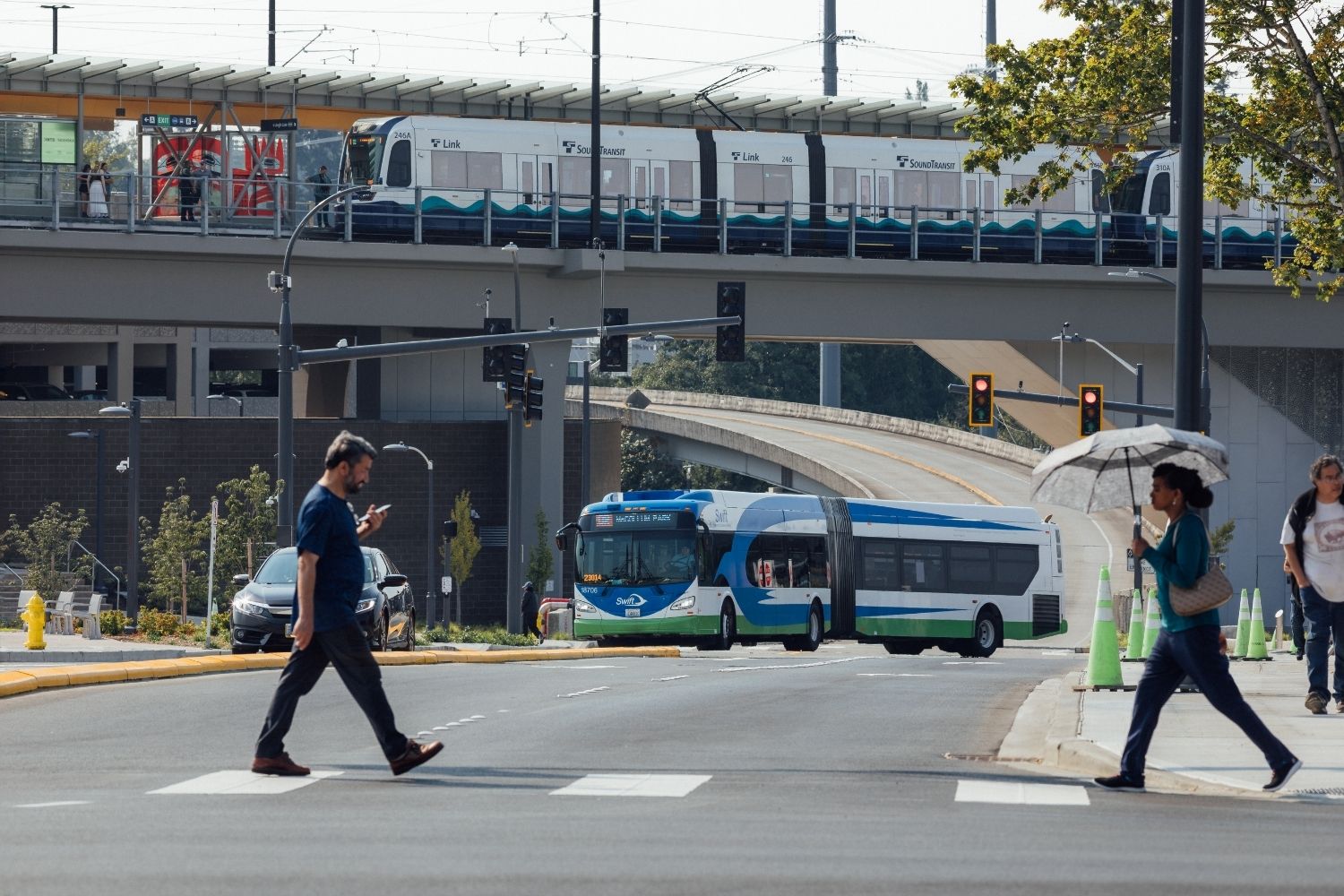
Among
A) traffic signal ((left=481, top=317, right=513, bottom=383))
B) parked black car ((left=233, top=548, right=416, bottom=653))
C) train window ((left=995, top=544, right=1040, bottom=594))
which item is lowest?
train window ((left=995, top=544, right=1040, bottom=594))

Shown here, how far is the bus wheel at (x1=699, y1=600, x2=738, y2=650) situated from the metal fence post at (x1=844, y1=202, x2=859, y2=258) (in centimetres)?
1482

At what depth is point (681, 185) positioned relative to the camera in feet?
160

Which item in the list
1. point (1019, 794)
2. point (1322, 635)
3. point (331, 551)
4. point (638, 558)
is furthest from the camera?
point (638, 558)

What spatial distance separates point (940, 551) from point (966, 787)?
29999 mm

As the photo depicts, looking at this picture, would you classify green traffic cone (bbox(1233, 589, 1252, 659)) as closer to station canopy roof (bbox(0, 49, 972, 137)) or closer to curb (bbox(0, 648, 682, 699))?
curb (bbox(0, 648, 682, 699))

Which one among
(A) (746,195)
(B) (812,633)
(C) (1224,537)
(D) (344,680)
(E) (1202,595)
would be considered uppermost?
(A) (746,195)

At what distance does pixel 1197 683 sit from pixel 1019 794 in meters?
1.13

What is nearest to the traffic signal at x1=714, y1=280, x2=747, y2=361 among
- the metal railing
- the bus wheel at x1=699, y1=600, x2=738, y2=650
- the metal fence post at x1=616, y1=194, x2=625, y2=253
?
the bus wheel at x1=699, y1=600, x2=738, y2=650

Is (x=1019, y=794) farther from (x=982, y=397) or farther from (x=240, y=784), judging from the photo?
(x=982, y=397)

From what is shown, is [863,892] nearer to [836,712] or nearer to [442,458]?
[836,712]

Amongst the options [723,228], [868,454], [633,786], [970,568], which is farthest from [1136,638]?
[868,454]

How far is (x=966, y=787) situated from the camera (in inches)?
422

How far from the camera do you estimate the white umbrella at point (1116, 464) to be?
11781 millimetres

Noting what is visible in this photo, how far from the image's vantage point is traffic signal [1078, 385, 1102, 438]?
143ft
